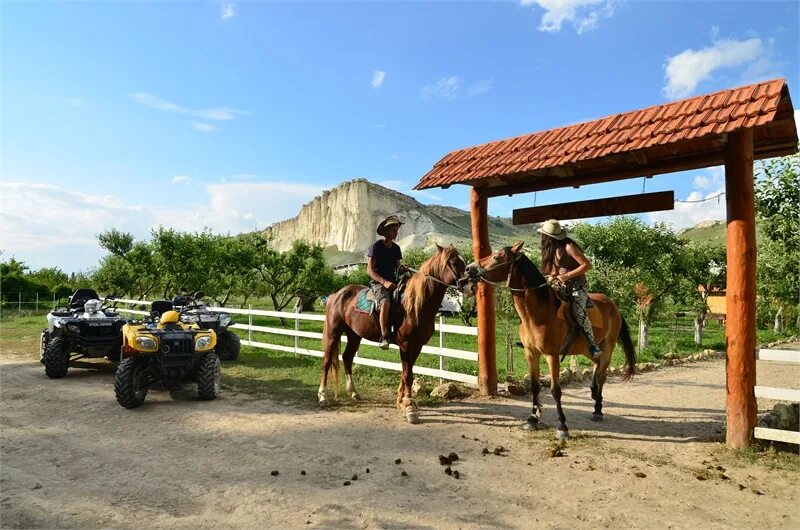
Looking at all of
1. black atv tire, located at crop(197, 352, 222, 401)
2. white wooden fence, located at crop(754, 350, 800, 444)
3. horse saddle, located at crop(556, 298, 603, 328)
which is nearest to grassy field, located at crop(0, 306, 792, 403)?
black atv tire, located at crop(197, 352, 222, 401)

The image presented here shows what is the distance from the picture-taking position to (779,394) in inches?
188

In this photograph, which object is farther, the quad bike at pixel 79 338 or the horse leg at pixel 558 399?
the quad bike at pixel 79 338

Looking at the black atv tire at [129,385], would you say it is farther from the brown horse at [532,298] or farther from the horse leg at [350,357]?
the brown horse at [532,298]

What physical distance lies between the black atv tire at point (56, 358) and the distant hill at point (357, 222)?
84276 millimetres

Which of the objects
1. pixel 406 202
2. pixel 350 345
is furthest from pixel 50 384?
pixel 406 202

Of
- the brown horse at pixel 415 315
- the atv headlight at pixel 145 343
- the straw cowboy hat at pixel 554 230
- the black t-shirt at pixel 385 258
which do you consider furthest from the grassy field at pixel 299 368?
the straw cowboy hat at pixel 554 230

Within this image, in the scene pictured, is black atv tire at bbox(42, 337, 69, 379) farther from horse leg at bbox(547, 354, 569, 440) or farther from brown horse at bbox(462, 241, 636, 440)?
horse leg at bbox(547, 354, 569, 440)

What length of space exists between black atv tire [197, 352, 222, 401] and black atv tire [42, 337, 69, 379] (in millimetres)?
3420

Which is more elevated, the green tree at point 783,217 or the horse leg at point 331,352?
the green tree at point 783,217

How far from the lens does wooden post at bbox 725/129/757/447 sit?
196 inches

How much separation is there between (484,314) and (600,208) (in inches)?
93.2

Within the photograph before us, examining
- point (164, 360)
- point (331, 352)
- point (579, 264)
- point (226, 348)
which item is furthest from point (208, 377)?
point (579, 264)

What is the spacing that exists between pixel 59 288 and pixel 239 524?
4648 cm

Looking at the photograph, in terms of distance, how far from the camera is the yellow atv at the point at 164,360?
645 centimetres
